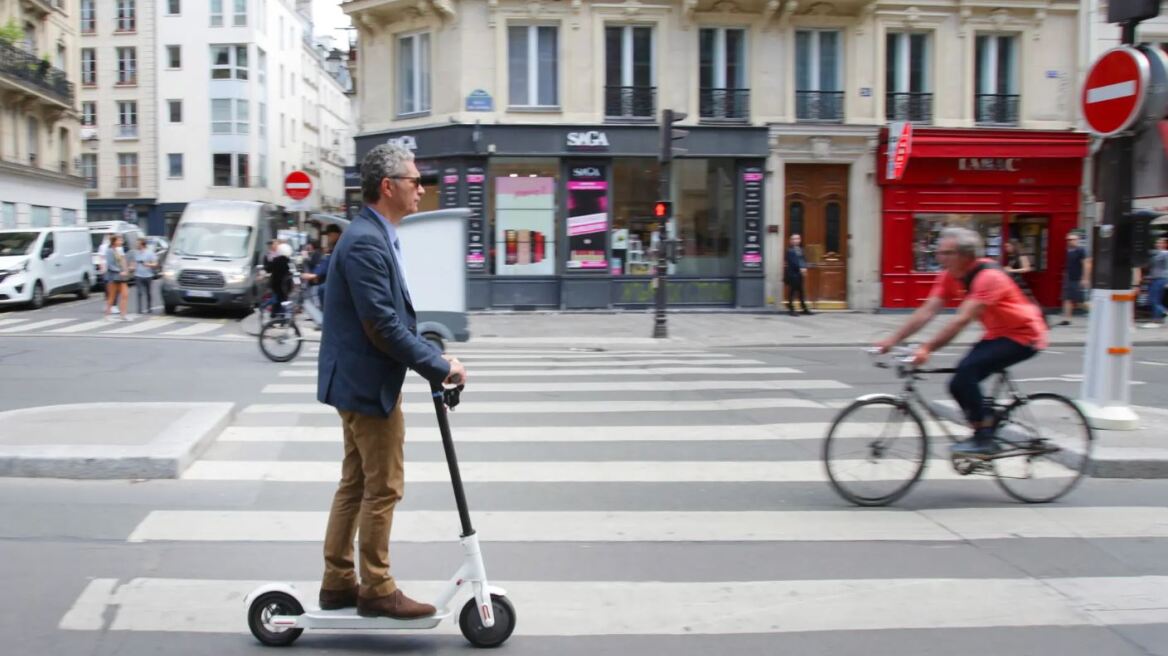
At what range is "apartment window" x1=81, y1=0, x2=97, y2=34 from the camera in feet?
176

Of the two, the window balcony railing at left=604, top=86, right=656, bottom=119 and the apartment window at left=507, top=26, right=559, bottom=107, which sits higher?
the apartment window at left=507, top=26, right=559, bottom=107

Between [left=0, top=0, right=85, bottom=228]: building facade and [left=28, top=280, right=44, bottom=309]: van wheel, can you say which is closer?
[left=28, top=280, right=44, bottom=309]: van wheel

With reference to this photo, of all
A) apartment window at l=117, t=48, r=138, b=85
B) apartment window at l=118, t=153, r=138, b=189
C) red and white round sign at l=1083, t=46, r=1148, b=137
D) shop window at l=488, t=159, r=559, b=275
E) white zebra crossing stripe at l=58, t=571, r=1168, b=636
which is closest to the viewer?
white zebra crossing stripe at l=58, t=571, r=1168, b=636

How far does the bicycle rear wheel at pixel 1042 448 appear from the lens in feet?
20.2

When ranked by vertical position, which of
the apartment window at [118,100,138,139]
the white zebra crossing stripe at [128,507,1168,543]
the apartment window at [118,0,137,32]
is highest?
the apartment window at [118,0,137,32]

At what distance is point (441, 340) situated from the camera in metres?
12.7

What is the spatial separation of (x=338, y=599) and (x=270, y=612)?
27cm

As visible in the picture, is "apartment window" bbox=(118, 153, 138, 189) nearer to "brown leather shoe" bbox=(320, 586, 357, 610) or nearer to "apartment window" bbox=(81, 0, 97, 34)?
"apartment window" bbox=(81, 0, 97, 34)

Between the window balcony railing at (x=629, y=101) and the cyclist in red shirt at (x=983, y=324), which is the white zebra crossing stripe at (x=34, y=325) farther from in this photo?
the cyclist in red shirt at (x=983, y=324)

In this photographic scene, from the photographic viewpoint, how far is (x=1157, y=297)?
2025 centimetres

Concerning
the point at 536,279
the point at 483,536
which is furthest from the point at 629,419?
the point at 536,279

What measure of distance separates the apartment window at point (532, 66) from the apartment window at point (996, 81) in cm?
1045

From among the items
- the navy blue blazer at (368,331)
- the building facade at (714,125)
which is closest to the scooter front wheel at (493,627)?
the navy blue blazer at (368,331)

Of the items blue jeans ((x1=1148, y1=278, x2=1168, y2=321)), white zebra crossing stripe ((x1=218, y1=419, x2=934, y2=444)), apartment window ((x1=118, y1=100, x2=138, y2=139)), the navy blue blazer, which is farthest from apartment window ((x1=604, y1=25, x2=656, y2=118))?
apartment window ((x1=118, y1=100, x2=138, y2=139))
